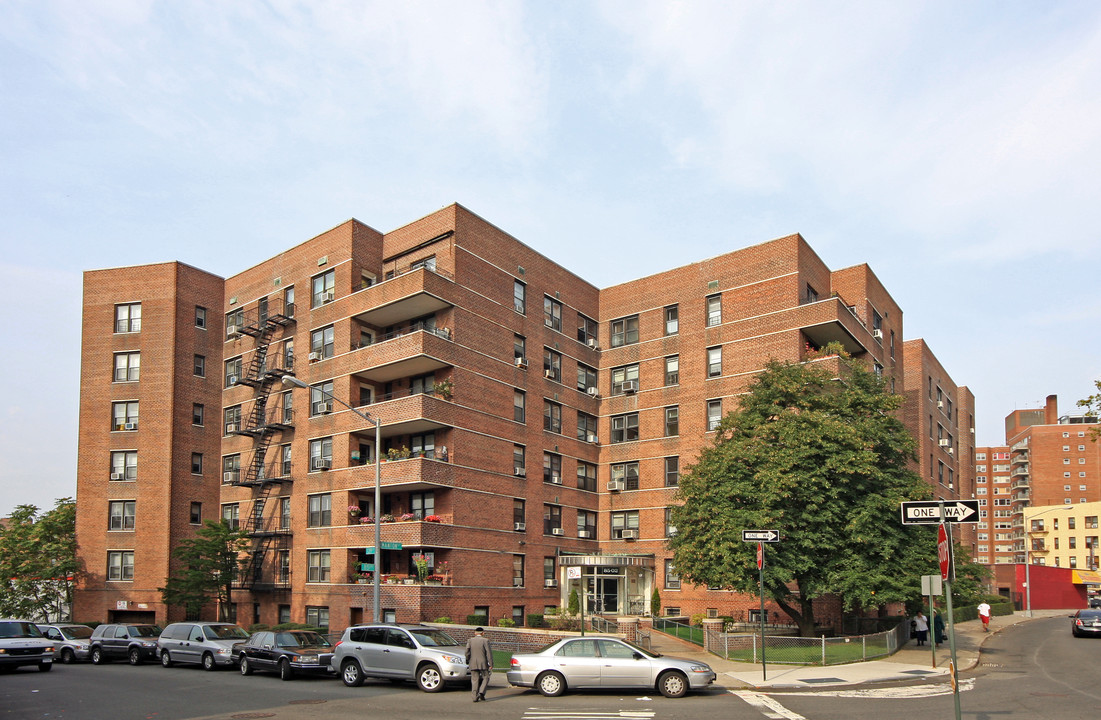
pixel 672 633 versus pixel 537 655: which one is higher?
pixel 537 655

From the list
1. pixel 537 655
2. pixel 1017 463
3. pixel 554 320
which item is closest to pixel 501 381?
pixel 554 320

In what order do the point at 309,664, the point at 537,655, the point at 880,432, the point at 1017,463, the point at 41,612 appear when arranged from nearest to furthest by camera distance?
the point at 537,655 < the point at 309,664 < the point at 880,432 < the point at 41,612 < the point at 1017,463

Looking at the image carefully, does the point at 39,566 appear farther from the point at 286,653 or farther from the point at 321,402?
the point at 286,653

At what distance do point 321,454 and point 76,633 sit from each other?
12.7m

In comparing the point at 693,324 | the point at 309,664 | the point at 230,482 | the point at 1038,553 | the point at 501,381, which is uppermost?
the point at 693,324

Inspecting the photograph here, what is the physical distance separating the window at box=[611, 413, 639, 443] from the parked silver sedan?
2733 centimetres

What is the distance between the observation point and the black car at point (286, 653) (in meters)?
24.9

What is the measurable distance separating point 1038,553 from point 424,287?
115m

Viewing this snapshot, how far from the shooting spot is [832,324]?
41562mm

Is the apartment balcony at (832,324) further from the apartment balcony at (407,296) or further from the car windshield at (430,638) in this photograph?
the car windshield at (430,638)

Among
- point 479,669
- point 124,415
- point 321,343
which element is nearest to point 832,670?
point 479,669

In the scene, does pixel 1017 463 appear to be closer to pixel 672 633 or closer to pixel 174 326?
pixel 672 633

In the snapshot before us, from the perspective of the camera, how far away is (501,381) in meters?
42.9

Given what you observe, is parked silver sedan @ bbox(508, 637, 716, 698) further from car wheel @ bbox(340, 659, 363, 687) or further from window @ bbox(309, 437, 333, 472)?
window @ bbox(309, 437, 333, 472)
